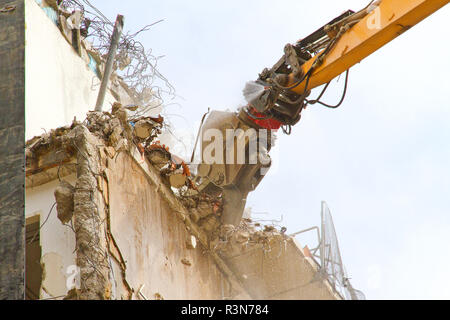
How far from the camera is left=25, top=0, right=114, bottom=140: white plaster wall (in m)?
15.9

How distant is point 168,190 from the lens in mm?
14336

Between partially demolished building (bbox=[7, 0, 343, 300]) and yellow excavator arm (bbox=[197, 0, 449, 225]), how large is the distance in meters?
0.51

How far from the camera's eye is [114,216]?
1195cm

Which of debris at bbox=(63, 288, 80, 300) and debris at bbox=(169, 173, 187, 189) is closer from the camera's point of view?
debris at bbox=(63, 288, 80, 300)

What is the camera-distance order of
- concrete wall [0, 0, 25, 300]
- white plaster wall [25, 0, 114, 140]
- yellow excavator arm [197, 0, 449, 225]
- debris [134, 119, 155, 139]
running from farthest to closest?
white plaster wall [25, 0, 114, 140]
debris [134, 119, 155, 139]
yellow excavator arm [197, 0, 449, 225]
concrete wall [0, 0, 25, 300]

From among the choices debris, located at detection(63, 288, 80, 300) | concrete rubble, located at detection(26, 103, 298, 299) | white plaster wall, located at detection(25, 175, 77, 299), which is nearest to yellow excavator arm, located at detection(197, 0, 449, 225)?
concrete rubble, located at detection(26, 103, 298, 299)

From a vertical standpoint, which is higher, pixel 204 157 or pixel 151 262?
pixel 204 157

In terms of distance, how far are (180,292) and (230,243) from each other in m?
2.17

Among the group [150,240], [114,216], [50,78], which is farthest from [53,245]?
[50,78]

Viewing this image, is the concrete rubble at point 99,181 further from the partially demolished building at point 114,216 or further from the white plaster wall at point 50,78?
the white plaster wall at point 50,78

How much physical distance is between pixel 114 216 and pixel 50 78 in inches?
219

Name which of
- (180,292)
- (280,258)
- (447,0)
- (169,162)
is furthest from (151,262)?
(447,0)

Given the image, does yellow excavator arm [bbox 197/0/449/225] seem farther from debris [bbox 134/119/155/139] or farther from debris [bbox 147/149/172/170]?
debris [bbox 134/119/155/139]

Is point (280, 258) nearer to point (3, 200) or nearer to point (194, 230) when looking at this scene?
point (194, 230)
